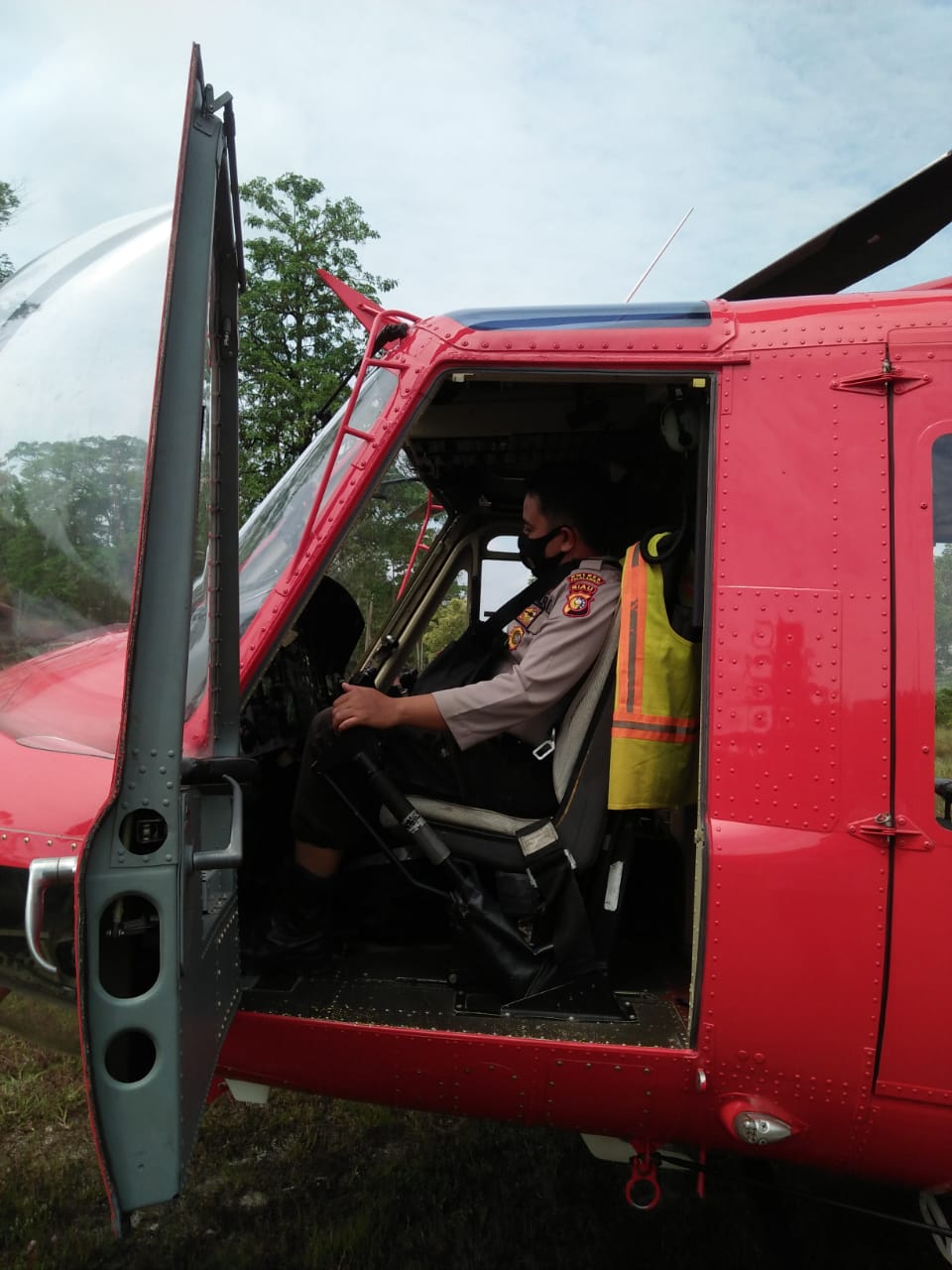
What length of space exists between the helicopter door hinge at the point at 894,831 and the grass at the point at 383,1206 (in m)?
1.01

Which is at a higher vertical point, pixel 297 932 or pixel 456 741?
pixel 456 741

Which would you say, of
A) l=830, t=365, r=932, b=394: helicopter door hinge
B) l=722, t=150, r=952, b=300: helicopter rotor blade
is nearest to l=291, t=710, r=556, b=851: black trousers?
l=830, t=365, r=932, b=394: helicopter door hinge

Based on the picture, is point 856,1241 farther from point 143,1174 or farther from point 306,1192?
point 143,1174

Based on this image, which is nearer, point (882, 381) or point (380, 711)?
point (882, 381)

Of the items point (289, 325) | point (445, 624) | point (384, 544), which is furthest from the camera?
point (289, 325)

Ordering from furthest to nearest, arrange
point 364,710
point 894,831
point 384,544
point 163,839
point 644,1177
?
point 384,544
point 364,710
point 644,1177
point 894,831
point 163,839

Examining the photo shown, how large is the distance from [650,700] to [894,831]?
62cm

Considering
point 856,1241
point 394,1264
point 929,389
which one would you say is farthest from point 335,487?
point 856,1241

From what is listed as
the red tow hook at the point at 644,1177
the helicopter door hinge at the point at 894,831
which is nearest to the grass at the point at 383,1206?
the red tow hook at the point at 644,1177

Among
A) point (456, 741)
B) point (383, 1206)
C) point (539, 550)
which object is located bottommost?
point (383, 1206)

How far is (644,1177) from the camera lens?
211 centimetres

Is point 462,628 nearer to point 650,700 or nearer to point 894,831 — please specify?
point 650,700

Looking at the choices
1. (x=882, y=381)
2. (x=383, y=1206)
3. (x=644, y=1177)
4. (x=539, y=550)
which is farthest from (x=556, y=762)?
(x=383, y=1206)

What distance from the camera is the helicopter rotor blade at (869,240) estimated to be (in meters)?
2.55
